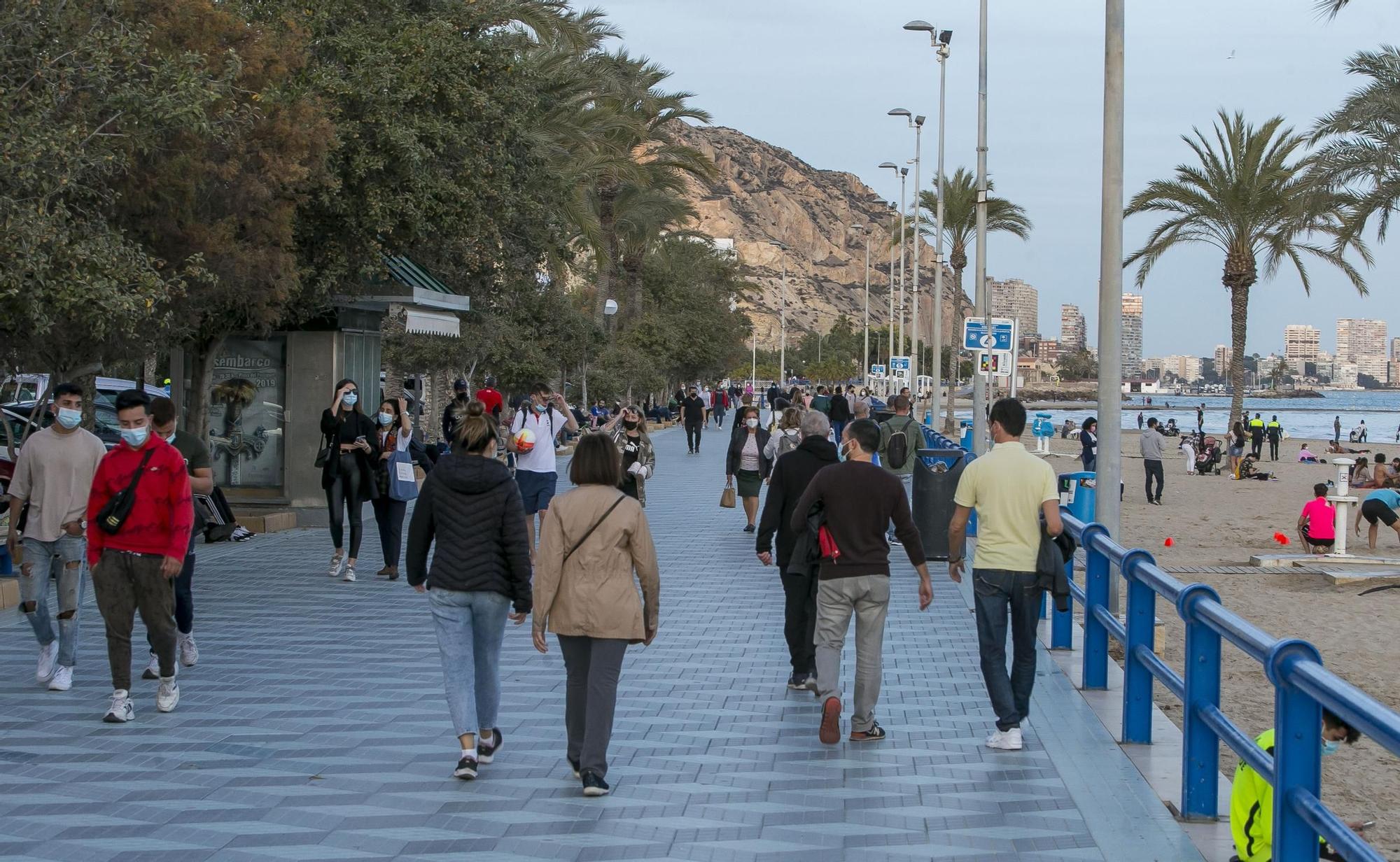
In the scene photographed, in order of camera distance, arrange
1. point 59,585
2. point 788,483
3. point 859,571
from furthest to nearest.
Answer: point 788,483 → point 59,585 → point 859,571

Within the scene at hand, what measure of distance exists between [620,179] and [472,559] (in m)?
30.0

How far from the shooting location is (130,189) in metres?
12.0

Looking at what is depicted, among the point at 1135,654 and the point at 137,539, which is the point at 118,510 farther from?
the point at 1135,654

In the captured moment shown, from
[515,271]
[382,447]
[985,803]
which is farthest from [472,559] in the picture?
[515,271]

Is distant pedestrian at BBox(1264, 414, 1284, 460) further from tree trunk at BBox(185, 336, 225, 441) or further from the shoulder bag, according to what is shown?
the shoulder bag

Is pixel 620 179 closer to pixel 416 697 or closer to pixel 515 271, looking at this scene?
pixel 515 271

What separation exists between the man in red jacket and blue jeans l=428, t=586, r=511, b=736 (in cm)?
184

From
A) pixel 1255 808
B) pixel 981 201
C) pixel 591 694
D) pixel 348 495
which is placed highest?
pixel 981 201

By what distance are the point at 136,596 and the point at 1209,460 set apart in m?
38.4

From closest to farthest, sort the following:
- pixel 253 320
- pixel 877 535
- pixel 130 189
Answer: pixel 877 535, pixel 130 189, pixel 253 320

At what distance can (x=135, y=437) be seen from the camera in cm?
773

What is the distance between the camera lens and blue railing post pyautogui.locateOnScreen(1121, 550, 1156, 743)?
7.05m

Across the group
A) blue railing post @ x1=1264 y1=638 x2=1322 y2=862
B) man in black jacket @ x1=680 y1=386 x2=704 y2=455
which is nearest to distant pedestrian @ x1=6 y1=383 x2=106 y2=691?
blue railing post @ x1=1264 y1=638 x2=1322 y2=862

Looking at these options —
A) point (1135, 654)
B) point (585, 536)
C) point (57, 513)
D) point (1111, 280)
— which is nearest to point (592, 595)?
point (585, 536)
